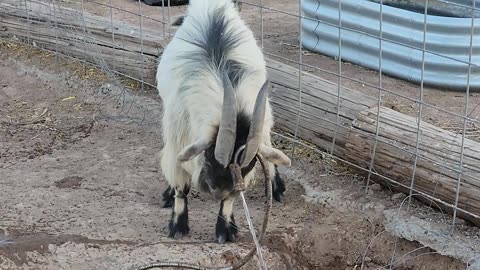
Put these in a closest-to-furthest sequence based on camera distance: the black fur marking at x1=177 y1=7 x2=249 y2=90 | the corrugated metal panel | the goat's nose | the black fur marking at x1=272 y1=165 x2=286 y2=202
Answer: the goat's nose, the black fur marking at x1=177 y1=7 x2=249 y2=90, the black fur marking at x1=272 y1=165 x2=286 y2=202, the corrugated metal panel

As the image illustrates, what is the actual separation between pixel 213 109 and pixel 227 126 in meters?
0.29

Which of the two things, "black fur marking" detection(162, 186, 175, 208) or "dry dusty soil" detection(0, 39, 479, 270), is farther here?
"black fur marking" detection(162, 186, 175, 208)

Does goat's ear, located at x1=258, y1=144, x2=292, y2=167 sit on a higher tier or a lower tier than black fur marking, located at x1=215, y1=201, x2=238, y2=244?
higher

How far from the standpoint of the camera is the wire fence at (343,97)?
171 inches

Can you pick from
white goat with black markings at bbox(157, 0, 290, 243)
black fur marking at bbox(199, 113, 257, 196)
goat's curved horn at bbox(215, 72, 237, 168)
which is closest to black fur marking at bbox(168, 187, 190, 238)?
white goat with black markings at bbox(157, 0, 290, 243)

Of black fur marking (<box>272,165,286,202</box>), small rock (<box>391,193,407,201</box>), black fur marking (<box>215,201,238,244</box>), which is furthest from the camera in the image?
black fur marking (<box>272,165,286,202</box>)

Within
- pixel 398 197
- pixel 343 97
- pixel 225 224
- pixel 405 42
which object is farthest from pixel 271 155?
pixel 405 42

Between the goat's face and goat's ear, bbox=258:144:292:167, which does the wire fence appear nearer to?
goat's ear, bbox=258:144:292:167

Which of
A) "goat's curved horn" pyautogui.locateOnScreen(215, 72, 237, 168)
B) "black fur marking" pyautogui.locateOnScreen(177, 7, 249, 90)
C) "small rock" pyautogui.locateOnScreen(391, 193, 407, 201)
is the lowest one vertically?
"small rock" pyautogui.locateOnScreen(391, 193, 407, 201)

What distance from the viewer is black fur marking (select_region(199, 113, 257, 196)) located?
368 centimetres

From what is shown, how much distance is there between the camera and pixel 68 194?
484cm

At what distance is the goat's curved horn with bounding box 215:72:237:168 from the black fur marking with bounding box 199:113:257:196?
0.07 metres

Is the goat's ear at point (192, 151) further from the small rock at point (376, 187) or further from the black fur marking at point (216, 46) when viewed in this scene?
the small rock at point (376, 187)

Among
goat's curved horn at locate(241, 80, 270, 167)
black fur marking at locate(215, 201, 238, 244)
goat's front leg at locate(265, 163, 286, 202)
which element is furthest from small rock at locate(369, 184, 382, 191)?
goat's curved horn at locate(241, 80, 270, 167)
